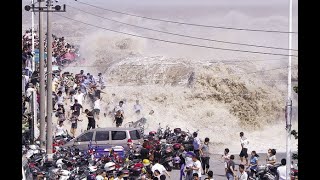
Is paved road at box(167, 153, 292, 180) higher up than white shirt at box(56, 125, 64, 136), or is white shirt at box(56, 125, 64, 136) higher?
white shirt at box(56, 125, 64, 136)

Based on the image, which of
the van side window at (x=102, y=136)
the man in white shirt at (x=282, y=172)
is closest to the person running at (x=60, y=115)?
the van side window at (x=102, y=136)

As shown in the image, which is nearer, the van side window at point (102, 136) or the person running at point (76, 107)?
the van side window at point (102, 136)

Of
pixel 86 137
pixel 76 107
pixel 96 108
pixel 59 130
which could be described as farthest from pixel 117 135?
pixel 96 108

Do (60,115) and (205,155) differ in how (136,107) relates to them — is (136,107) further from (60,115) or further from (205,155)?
(205,155)

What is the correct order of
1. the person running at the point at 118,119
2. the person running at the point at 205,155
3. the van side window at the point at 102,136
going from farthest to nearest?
the person running at the point at 118,119
the van side window at the point at 102,136
the person running at the point at 205,155

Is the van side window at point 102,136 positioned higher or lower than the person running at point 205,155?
higher

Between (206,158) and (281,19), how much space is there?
26168mm

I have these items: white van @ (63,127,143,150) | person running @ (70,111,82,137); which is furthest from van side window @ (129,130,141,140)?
person running @ (70,111,82,137)

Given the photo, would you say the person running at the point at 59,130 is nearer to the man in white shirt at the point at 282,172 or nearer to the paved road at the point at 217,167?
the paved road at the point at 217,167

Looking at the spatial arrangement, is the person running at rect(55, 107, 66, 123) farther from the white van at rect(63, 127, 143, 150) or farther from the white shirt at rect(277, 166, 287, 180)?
the white shirt at rect(277, 166, 287, 180)

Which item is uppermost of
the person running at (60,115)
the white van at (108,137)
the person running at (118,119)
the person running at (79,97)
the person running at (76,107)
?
the person running at (79,97)

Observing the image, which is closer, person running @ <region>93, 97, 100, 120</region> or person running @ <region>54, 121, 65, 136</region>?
person running @ <region>54, 121, 65, 136</region>

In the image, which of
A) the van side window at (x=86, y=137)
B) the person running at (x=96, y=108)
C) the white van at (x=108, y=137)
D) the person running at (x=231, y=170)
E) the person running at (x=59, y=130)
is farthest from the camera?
the person running at (x=96, y=108)
